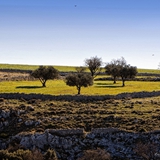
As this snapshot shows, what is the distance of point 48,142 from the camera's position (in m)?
43.8

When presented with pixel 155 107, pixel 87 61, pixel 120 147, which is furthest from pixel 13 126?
pixel 87 61

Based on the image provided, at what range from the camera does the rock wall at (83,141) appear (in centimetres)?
4166

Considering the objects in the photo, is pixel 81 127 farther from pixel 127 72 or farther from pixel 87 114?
pixel 127 72

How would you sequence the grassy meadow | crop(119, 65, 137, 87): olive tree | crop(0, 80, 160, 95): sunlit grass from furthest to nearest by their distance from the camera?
1. crop(119, 65, 137, 87): olive tree
2. crop(0, 80, 160, 95): sunlit grass
3. the grassy meadow

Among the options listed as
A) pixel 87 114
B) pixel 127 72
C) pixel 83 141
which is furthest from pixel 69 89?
pixel 83 141

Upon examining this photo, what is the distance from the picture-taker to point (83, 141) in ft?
143

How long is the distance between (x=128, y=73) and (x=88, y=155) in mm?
67142

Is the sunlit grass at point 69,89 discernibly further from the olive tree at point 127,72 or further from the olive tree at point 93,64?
the olive tree at point 93,64

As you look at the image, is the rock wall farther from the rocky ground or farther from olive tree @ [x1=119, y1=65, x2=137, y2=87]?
olive tree @ [x1=119, y1=65, x2=137, y2=87]

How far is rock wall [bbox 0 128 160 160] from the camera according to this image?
41656mm

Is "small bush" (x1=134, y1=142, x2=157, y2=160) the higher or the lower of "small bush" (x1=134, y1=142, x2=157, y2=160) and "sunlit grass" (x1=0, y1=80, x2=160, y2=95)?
the lower

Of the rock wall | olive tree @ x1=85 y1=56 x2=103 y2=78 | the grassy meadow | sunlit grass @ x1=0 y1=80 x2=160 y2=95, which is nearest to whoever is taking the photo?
the rock wall

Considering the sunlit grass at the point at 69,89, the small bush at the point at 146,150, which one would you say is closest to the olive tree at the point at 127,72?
the sunlit grass at the point at 69,89

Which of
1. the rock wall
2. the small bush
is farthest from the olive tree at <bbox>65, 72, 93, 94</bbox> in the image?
the small bush
